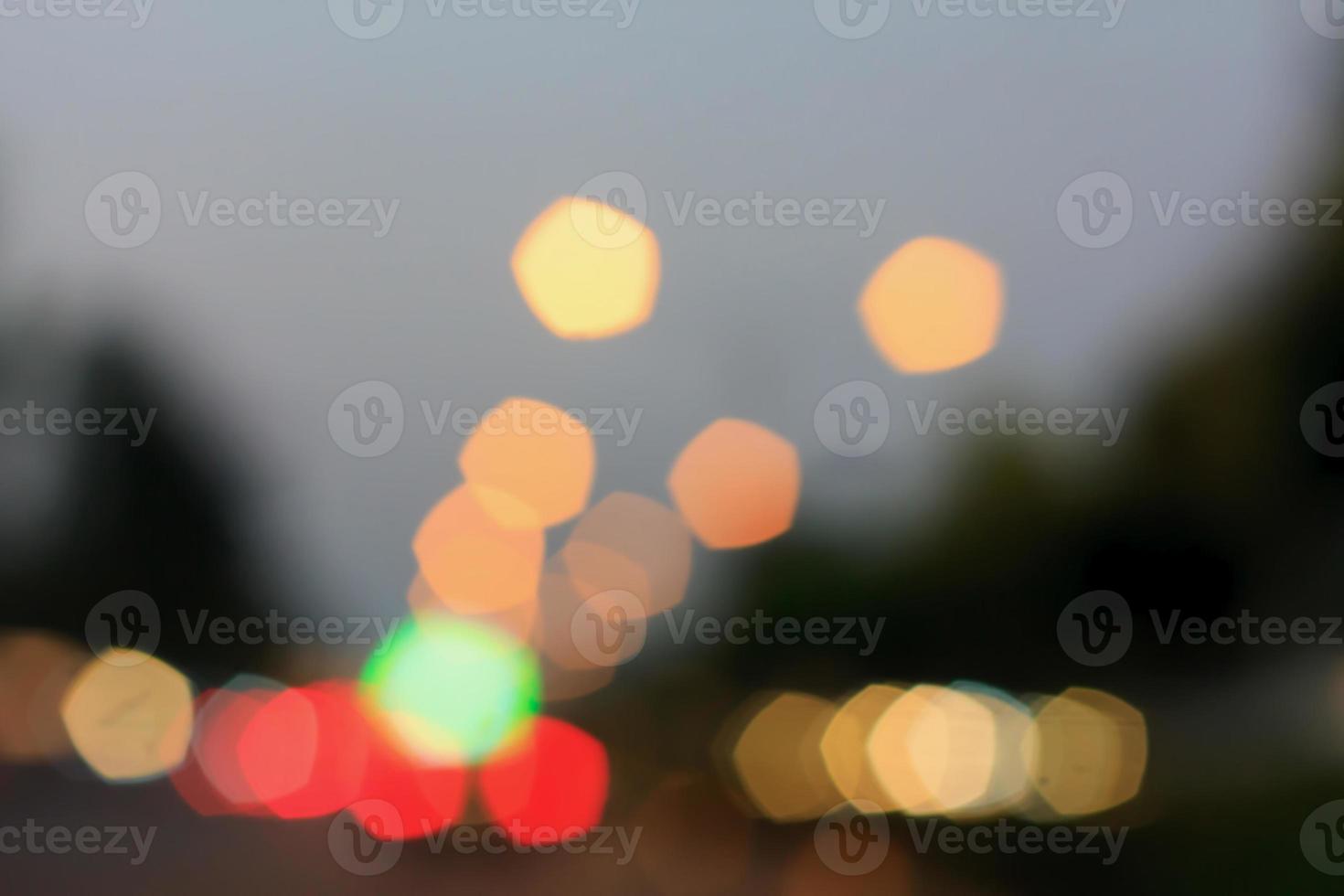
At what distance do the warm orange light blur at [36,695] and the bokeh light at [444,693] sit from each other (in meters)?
1.51

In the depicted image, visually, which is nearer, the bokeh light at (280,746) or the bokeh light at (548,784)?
the bokeh light at (548,784)

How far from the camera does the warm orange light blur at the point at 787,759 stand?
3529 mm

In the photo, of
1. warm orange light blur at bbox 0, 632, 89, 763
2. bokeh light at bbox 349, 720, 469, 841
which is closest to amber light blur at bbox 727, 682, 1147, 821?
bokeh light at bbox 349, 720, 469, 841

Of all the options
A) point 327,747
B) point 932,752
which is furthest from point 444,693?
point 932,752

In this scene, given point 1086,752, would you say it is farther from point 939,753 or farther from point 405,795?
point 405,795

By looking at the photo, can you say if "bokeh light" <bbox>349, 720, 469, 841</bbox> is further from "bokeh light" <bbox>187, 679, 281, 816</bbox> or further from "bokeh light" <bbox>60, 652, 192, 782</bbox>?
"bokeh light" <bbox>60, 652, 192, 782</bbox>

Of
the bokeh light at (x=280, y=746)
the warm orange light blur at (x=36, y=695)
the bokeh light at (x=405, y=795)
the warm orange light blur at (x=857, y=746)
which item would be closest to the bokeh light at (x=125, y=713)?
the warm orange light blur at (x=36, y=695)

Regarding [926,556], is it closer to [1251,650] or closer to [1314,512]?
[1251,650]

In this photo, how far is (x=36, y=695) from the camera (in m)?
4.02

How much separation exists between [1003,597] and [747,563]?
1.52m

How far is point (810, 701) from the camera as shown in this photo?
4.05 m

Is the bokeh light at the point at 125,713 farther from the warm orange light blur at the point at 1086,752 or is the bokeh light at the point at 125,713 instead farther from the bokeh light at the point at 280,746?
the warm orange light blur at the point at 1086,752

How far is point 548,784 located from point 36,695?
2434 mm

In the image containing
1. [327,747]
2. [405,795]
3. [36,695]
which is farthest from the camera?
[36,695]
